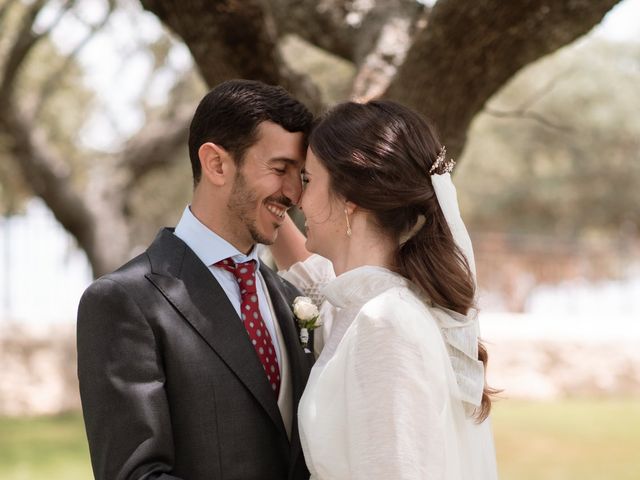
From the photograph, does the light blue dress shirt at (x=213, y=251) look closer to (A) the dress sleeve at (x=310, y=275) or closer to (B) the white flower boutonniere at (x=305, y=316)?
(B) the white flower boutonniere at (x=305, y=316)

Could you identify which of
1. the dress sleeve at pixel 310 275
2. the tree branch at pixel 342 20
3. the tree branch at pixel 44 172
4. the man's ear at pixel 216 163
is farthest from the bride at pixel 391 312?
the tree branch at pixel 44 172

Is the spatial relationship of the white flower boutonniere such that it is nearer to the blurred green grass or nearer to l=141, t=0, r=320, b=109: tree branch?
l=141, t=0, r=320, b=109: tree branch

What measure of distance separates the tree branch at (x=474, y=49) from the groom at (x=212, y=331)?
1400 millimetres

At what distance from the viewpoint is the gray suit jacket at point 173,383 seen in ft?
8.03

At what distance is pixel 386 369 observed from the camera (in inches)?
93.2

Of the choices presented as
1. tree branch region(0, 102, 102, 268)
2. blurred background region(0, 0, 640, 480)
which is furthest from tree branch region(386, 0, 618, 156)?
tree branch region(0, 102, 102, 268)

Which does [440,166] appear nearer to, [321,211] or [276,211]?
[321,211]

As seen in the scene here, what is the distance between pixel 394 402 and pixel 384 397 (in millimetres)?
27

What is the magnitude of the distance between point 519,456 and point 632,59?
33.8ft

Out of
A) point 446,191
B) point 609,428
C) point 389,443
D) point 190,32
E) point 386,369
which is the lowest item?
point 609,428

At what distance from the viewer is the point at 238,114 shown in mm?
2842

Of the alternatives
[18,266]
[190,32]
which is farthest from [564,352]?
[190,32]

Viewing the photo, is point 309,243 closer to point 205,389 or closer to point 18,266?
point 205,389

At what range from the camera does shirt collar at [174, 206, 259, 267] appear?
283 cm
